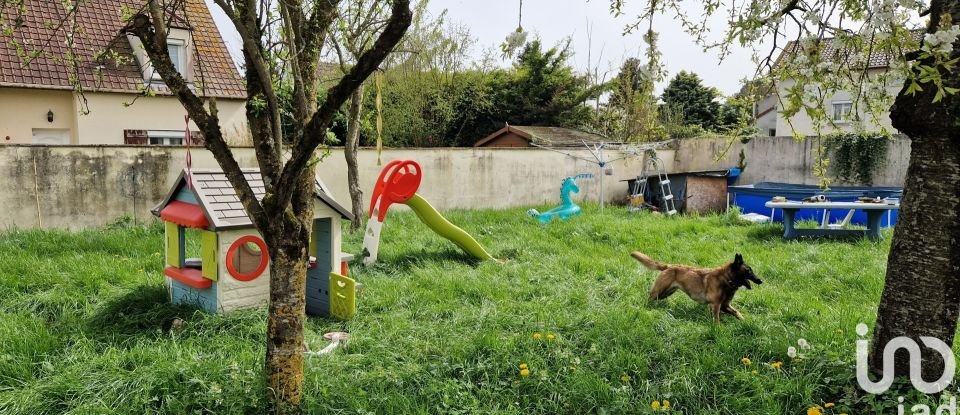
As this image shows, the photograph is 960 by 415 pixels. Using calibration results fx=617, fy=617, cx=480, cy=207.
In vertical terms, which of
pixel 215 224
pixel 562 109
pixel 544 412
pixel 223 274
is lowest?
pixel 544 412

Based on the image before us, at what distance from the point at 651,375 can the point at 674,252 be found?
15.2 feet

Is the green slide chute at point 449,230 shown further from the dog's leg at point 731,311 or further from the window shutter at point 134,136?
the window shutter at point 134,136

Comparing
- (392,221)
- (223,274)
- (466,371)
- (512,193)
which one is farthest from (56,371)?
(512,193)

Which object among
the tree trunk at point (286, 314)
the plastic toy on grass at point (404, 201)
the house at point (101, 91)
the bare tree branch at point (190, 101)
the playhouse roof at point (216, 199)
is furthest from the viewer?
the house at point (101, 91)

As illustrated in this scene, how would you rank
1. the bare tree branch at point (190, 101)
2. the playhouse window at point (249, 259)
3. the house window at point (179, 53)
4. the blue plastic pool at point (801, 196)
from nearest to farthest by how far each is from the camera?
the bare tree branch at point (190, 101) < the playhouse window at point (249, 259) < the blue plastic pool at point (801, 196) < the house window at point (179, 53)

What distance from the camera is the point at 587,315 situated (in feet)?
16.6

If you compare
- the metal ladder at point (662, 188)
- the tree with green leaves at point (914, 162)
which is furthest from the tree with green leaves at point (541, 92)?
the tree with green leaves at point (914, 162)

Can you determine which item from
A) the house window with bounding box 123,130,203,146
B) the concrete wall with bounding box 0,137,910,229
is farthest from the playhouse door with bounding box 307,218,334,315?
the house window with bounding box 123,130,203,146

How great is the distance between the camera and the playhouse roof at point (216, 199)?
16.5 ft

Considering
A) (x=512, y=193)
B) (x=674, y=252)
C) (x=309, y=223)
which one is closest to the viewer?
(x=309, y=223)

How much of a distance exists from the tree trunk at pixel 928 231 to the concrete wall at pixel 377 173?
9.12m

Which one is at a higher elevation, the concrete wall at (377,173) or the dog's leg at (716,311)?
the concrete wall at (377,173)

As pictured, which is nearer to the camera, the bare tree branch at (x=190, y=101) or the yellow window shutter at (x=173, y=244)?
the bare tree branch at (x=190, y=101)

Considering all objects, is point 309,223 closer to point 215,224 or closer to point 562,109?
point 215,224
